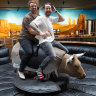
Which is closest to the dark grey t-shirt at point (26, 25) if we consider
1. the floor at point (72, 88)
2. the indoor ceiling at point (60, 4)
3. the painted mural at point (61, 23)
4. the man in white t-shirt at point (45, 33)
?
the man in white t-shirt at point (45, 33)

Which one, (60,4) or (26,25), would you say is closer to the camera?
(26,25)

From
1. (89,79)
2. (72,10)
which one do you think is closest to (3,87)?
(89,79)

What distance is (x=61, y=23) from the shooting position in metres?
6.92

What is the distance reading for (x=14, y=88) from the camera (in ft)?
8.05

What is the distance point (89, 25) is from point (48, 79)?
691 centimetres

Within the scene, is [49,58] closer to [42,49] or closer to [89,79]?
[42,49]

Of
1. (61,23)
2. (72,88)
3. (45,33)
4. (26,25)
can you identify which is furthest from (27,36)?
(61,23)

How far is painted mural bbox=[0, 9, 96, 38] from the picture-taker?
21.4 feet

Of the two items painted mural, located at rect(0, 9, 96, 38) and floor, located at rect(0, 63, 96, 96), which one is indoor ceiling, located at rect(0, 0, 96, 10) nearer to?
painted mural, located at rect(0, 9, 96, 38)

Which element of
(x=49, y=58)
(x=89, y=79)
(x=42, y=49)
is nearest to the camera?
Answer: (x=49, y=58)

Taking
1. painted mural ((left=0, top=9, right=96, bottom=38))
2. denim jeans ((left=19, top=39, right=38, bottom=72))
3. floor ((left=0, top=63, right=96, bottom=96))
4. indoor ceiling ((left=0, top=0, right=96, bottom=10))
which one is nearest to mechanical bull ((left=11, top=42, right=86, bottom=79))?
denim jeans ((left=19, top=39, right=38, bottom=72))

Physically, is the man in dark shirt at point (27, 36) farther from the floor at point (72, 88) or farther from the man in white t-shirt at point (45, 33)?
the floor at point (72, 88)

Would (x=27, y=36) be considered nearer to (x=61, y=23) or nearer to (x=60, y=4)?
(x=61, y=23)

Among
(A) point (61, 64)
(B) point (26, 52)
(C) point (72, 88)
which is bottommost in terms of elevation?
(C) point (72, 88)
